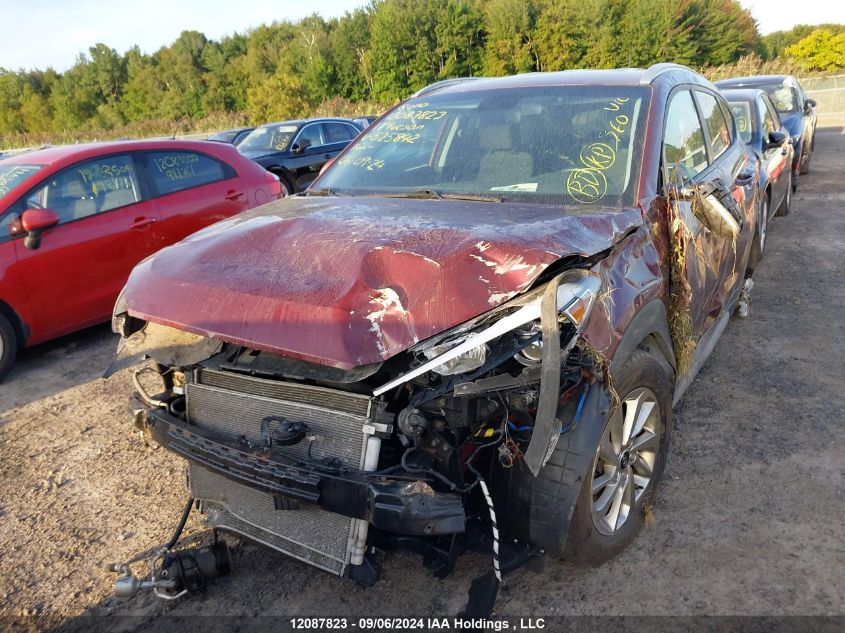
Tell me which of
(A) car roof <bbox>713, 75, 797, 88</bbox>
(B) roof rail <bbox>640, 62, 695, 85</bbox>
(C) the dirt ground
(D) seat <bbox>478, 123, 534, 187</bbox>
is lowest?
(C) the dirt ground

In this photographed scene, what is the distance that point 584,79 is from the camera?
3.46m

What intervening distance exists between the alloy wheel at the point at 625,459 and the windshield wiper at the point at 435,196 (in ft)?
3.68

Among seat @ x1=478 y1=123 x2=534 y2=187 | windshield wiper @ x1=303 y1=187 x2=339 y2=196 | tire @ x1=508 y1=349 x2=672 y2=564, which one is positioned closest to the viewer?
tire @ x1=508 y1=349 x2=672 y2=564

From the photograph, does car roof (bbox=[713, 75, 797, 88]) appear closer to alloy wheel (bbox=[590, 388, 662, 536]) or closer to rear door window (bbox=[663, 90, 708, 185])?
rear door window (bbox=[663, 90, 708, 185])

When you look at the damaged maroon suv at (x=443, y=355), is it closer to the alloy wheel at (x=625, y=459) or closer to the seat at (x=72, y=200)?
the alloy wheel at (x=625, y=459)

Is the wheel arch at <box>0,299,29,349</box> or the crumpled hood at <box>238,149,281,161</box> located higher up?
the crumpled hood at <box>238,149,281,161</box>

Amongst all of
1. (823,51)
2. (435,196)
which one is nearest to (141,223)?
(435,196)

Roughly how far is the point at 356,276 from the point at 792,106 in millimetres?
11127

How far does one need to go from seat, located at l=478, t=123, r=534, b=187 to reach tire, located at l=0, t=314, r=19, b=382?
398cm

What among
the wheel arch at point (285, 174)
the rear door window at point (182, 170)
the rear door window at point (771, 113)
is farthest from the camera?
the wheel arch at point (285, 174)

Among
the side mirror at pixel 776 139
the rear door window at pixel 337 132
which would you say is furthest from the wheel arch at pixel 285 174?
the side mirror at pixel 776 139

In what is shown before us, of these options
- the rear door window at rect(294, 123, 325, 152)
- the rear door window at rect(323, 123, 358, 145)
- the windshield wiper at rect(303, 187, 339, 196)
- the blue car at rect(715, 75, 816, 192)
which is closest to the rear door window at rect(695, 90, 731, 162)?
the windshield wiper at rect(303, 187, 339, 196)

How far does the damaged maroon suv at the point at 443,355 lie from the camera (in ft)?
6.79

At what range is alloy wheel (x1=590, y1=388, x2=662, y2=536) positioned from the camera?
2.48 metres
